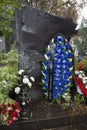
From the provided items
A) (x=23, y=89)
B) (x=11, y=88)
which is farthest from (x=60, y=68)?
(x=11, y=88)

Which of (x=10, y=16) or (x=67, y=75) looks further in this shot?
(x=10, y=16)

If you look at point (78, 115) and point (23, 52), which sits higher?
point (23, 52)

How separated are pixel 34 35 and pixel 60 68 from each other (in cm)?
91

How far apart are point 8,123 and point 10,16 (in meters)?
4.94

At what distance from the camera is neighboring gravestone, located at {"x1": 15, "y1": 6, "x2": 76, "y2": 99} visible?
5.32m

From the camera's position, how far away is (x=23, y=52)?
5.34 meters

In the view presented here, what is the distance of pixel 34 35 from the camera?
17.9 ft

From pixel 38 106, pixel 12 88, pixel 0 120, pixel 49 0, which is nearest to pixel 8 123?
pixel 0 120

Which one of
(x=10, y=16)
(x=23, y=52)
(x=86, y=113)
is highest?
(x=10, y=16)

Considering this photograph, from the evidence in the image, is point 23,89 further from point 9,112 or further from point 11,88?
point 9,112

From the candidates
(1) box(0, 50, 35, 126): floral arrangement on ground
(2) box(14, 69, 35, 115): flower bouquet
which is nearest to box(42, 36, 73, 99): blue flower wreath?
(1) box(0, 50, 35, 126): floral arrangement on ground

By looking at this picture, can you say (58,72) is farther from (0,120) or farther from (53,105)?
(0,120)

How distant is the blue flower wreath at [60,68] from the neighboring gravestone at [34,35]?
160 mm

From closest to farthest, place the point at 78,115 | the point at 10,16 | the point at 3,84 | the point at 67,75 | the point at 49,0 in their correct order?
1. the point at 3,84
2. the point at 78,115
3. the point at 67,75
4. the point at 10,16
5. the point at 49,0
